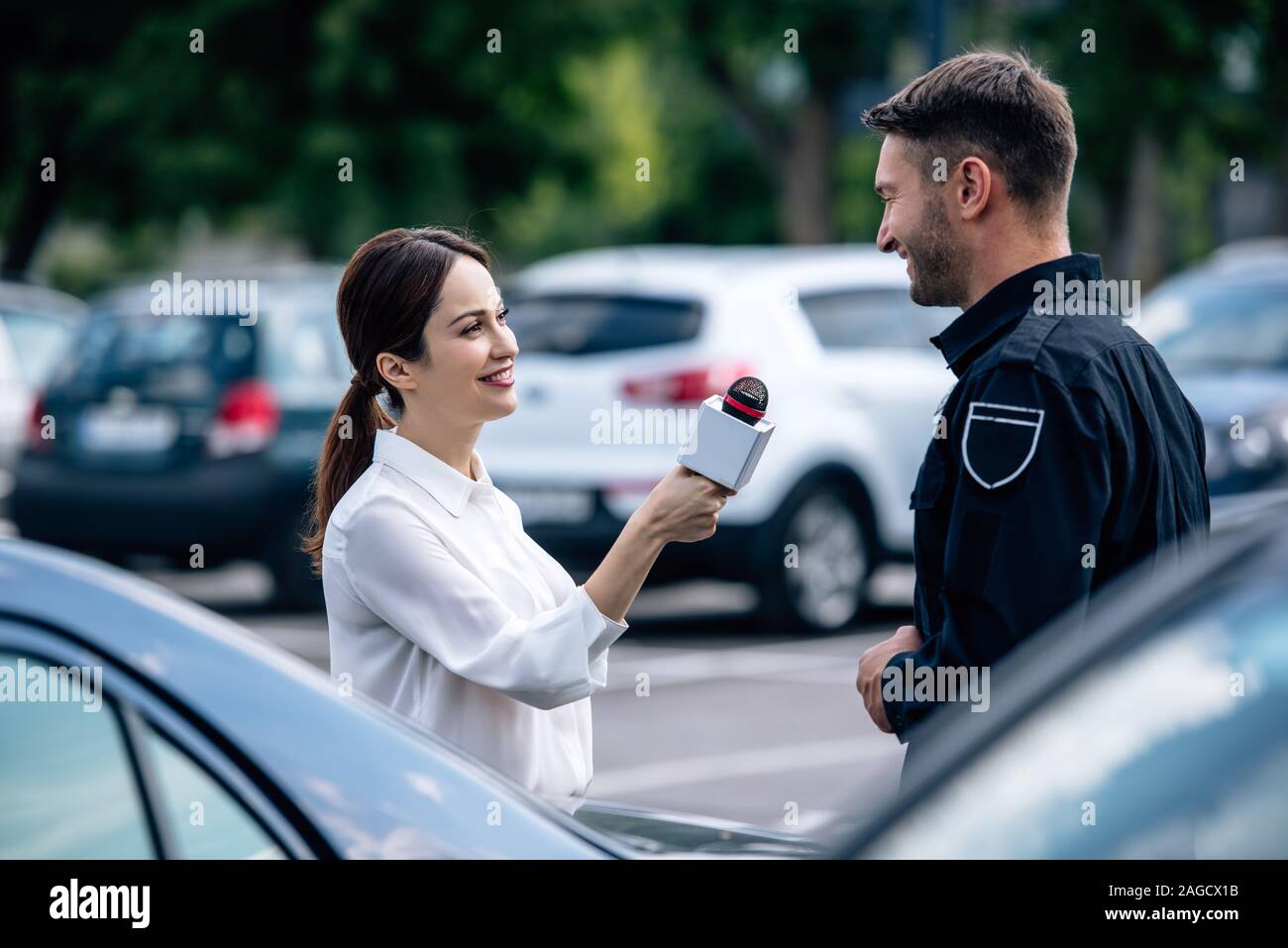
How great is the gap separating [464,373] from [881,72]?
93.4 ft

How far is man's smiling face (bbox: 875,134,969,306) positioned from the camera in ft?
8.44

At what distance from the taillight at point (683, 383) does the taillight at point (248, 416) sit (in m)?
2.07

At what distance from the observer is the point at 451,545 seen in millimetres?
2693

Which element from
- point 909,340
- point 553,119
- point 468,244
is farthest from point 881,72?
point 468,244

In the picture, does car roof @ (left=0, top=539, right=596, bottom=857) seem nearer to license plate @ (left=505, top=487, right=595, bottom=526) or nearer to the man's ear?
the man's ear

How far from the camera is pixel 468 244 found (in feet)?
9.60

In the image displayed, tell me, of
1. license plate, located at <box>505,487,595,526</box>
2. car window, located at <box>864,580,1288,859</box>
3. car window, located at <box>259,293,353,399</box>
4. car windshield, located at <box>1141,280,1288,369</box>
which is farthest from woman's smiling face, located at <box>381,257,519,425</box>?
car windshield, located at <box>1141,280,1288,369</box>

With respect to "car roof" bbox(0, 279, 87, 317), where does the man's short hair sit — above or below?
below

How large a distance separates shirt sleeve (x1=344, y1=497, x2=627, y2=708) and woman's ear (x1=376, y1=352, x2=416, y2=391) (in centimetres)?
26

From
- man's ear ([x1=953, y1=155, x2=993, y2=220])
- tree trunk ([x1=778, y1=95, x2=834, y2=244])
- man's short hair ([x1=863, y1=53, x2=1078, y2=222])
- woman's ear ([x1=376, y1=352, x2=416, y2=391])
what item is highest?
tree trunk ([x1=778, y1=95, x2=834, y2=244])
